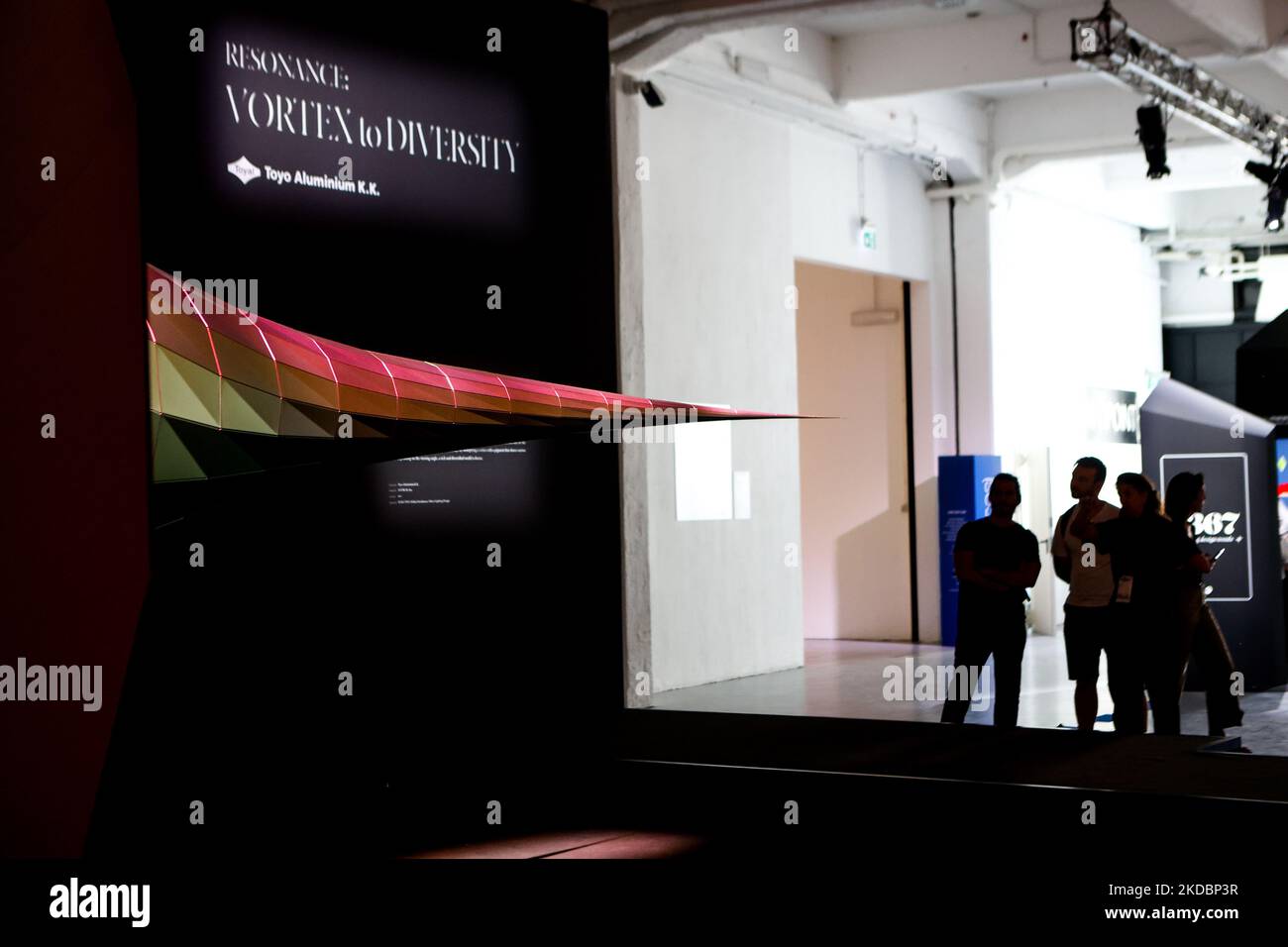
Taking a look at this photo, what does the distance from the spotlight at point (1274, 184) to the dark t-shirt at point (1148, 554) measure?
20.3 ft

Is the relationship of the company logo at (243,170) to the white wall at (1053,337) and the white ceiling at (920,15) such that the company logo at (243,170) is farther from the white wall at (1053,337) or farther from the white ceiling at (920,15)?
the white wall at (1053,337)

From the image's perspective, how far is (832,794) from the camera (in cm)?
413

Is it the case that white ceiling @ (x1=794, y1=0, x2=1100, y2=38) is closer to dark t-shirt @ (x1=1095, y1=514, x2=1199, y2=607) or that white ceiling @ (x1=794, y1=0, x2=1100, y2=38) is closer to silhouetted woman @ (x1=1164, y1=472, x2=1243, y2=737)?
silhouetted woman @ (x1=1164, y1=472, x2=1243, y2=737)

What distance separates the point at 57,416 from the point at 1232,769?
3209 mm

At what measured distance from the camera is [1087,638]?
687 centimetres

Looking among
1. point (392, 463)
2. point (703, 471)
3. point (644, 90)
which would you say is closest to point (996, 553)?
point (392, 463)

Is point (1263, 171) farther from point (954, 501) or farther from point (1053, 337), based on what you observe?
point (954, 501)

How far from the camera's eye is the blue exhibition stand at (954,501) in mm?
12023

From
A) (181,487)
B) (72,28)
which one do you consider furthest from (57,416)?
(72,28)

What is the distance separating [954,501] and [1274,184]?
3444 mm

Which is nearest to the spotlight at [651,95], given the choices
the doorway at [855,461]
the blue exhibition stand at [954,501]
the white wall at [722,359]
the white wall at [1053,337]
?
the white wall at [722,359]

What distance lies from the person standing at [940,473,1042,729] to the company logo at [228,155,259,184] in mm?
3322
